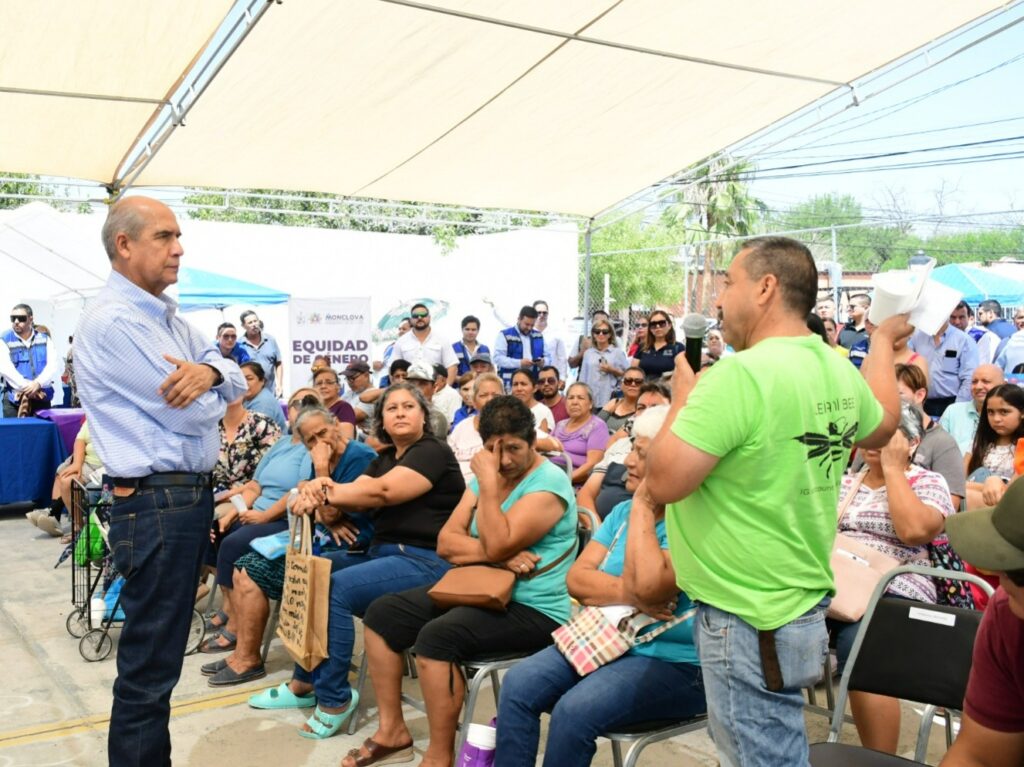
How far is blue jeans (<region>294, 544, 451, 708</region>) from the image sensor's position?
3928mm

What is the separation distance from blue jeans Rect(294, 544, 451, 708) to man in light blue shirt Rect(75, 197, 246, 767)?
1085 mm

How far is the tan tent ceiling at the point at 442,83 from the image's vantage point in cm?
657

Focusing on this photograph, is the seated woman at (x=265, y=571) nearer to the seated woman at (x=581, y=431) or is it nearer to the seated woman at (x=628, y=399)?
the seated woman at (x=581, y=431)

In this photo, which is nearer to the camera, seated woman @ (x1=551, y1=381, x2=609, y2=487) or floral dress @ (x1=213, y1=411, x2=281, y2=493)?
floral dress @ (x1=213, y1=411, x2=281, y2=493)

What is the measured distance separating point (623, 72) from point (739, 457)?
6.30m

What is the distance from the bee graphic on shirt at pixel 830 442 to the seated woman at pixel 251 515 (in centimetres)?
343

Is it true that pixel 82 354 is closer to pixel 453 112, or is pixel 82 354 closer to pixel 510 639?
pixel 510 639

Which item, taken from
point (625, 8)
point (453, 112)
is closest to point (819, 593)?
point (625, 8)

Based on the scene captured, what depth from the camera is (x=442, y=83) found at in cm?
774

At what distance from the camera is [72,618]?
219 inches

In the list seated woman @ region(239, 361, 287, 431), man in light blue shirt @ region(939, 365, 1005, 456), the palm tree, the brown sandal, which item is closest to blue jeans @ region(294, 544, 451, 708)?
the brown sandal

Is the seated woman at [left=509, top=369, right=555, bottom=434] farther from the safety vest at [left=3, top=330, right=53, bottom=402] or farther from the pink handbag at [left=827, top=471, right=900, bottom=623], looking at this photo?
the safety vest at [left=3, top=330, right=53, bottom=402]

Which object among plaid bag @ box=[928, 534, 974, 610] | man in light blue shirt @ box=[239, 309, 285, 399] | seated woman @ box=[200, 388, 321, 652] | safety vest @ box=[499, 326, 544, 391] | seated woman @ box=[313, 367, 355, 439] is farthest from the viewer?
man in light blue shirt @ box=[239, 309, 285, 399]

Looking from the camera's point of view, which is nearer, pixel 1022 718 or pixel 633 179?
pixel 1022 718
